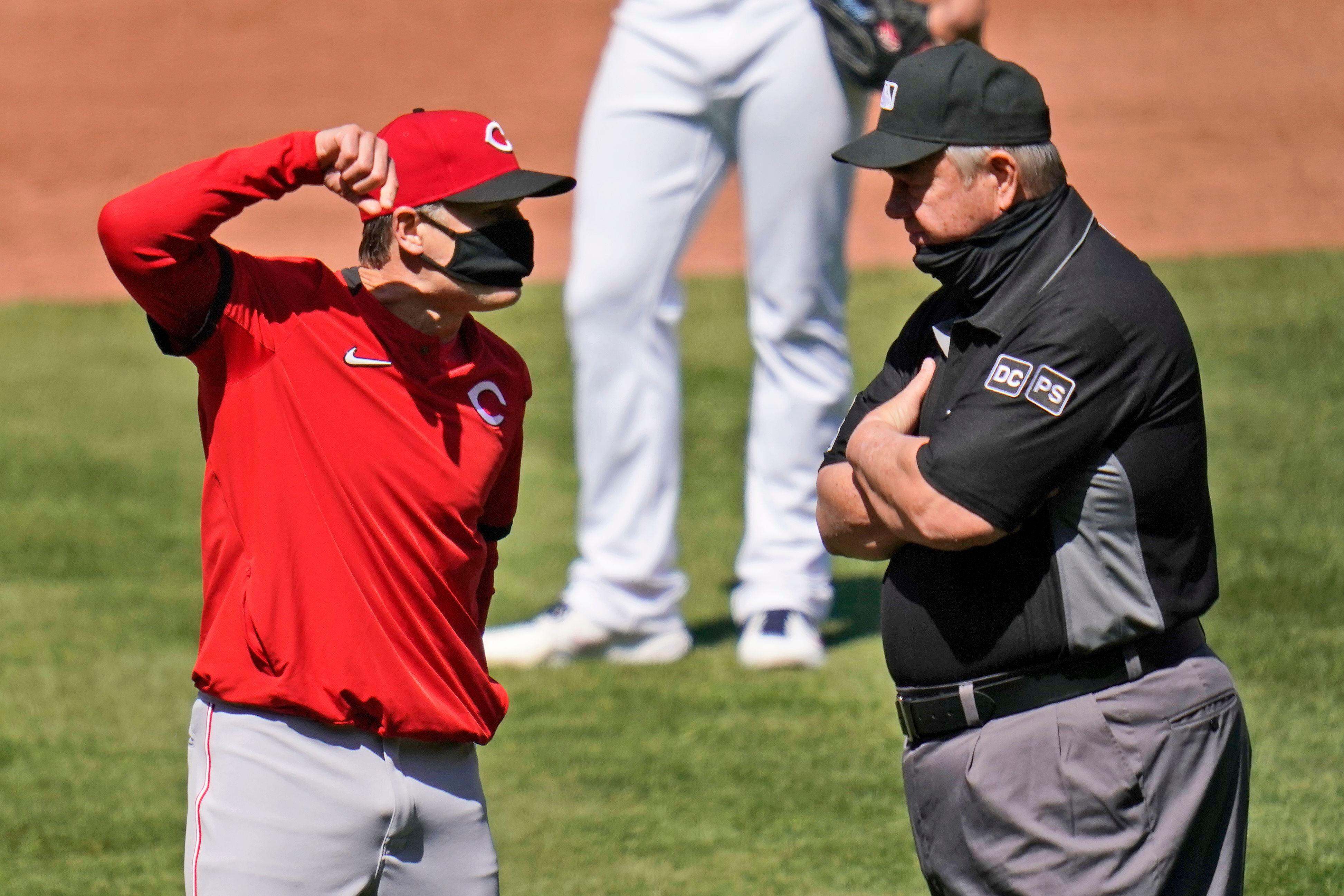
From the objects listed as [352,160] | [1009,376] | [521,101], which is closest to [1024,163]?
[1009,376]

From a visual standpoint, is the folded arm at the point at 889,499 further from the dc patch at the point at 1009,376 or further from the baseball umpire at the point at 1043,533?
the dc patch at the point at 1009,376

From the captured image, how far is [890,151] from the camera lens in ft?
10.3

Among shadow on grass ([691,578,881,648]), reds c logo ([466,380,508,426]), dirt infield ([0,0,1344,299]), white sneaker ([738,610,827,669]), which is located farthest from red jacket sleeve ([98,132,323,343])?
dirt infield ([0,0,1344,299])

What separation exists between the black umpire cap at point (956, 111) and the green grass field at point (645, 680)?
227 cm

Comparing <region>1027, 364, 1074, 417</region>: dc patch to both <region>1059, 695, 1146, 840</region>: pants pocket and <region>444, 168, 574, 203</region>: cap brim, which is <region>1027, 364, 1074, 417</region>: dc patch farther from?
<region>444, 168, 574, 203</region>: cap brim

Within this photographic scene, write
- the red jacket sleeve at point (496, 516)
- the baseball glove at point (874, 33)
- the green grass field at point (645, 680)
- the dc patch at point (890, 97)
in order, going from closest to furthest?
the dc patch at point (890, 97), the red jacket sleeve at point (496, 516), the green grass field at point (645, 680), the baseball glove at point (874, 33)

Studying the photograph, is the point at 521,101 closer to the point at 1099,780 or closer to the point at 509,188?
the point at 509,188

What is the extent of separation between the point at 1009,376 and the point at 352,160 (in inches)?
47.0

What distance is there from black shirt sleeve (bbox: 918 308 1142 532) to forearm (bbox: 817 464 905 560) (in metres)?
0.27

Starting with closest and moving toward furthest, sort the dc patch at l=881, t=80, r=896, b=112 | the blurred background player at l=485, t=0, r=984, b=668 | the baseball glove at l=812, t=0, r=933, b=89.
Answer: the dc patch at l=881, t=80, r=896, b=112
the baseball glove at l=812, t=0, r=933, b=89
the blurred background player at l=485, t=0, r=984, b=668

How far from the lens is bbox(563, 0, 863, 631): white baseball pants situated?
19.2ft

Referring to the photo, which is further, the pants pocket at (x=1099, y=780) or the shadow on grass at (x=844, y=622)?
the shadow on grass at (x=844, y=622)

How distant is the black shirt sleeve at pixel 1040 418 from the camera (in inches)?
117

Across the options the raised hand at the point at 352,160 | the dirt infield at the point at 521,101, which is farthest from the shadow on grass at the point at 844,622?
the dirt infield at the point at 521,101
